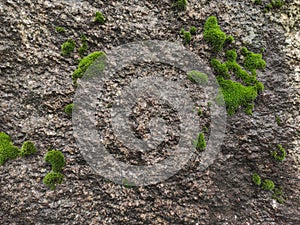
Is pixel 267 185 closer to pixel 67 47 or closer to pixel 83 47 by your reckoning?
pixel 83 47

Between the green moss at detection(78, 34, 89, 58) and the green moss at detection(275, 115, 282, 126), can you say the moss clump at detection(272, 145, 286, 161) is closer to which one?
the green moss at detection(275, 115, 282, 126)

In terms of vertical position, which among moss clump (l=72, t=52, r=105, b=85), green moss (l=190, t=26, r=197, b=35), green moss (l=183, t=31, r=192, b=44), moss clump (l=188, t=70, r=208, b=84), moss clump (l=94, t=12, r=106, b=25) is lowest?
moss clump (l=72, t=52, r=105, b=85)

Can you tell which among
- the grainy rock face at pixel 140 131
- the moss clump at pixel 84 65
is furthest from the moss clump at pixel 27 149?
the moss clump at pixel 84 65

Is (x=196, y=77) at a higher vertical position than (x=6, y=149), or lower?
higher

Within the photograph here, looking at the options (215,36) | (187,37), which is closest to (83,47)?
(187,37)

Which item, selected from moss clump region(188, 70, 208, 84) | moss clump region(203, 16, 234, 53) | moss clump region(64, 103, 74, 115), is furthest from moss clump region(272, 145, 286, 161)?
moss clump region(64, 103, 74, 115)

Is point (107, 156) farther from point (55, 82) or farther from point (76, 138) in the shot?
point (55, 82)
